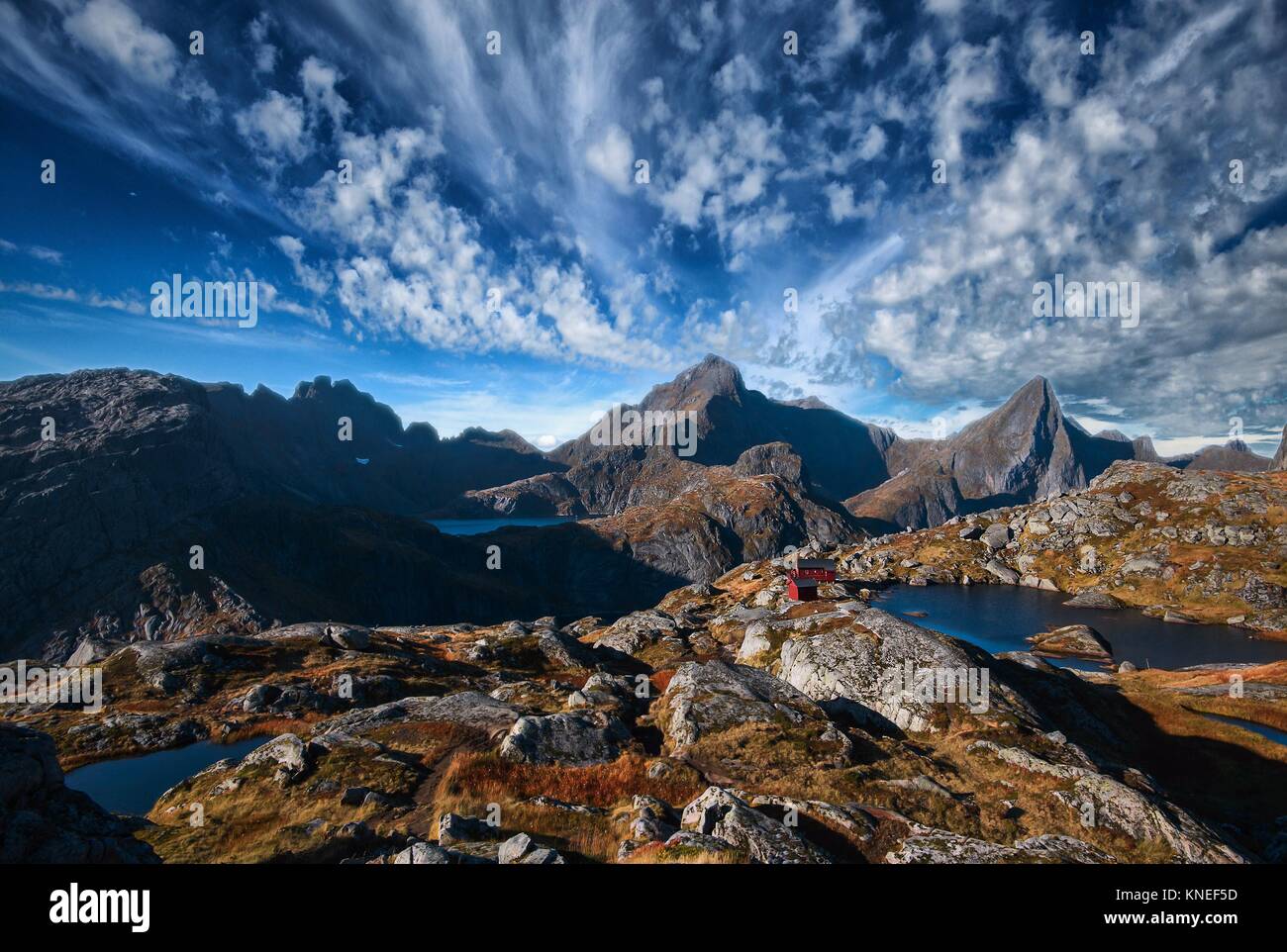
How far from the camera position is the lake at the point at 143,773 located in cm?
2828

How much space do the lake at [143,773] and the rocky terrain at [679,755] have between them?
1.55m

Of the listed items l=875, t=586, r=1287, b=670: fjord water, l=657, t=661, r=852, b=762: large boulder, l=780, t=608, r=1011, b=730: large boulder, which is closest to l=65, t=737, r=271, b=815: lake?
l=657, t=661, r=852, b=762: large boulder

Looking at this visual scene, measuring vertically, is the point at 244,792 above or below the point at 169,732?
above

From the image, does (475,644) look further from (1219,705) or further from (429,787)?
(1219,705)

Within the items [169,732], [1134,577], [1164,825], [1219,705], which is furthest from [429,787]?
[1134,577]

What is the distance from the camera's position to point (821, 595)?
11319 cm

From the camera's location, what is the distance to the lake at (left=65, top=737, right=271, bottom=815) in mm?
28281

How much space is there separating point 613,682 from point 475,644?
30112 millimetres

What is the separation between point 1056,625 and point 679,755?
165084 mm

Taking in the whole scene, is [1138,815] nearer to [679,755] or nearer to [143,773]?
[679,755]

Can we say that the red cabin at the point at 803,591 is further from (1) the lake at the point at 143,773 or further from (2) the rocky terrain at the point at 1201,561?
(2) the rocky terrain at the point at 1201,561

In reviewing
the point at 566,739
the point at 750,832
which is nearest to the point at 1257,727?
the point at 750,832

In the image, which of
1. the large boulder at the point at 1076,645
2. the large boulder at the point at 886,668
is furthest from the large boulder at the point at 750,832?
the large boulder at the point at 1076,645
